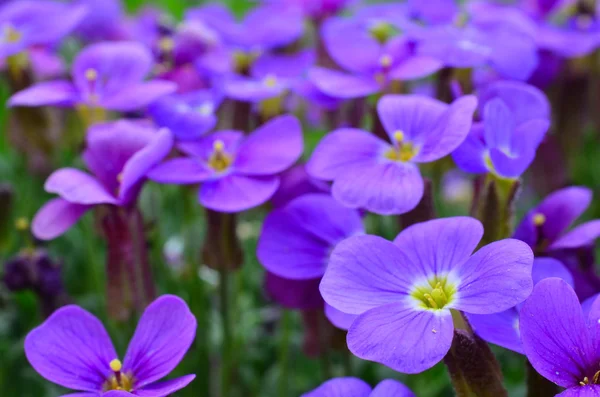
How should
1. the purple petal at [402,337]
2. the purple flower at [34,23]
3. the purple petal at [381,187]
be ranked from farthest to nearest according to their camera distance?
the purple flower at [34,23], the purple petal at [381,187], the purple petal at [402,337]

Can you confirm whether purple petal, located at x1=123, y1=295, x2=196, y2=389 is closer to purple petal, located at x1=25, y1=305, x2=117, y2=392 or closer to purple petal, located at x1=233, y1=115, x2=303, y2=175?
purple petal, located at x1=25, y1=305, x2=117, y2=392

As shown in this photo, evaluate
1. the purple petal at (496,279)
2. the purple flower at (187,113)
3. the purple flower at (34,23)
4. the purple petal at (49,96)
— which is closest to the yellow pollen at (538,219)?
the purple petal at (496,279)

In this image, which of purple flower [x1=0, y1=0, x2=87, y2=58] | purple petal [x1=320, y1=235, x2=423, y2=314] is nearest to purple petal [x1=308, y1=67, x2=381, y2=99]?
purple petal [x1=320, y1=235, x2=423, y2=314]

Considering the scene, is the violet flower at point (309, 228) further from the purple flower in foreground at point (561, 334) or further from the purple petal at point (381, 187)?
the purple flower in foreground at point (561, 334)

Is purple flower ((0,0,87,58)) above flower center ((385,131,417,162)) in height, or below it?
below

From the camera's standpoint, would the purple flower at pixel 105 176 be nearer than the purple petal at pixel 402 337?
No

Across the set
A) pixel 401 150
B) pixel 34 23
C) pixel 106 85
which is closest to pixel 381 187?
pixel 401 150

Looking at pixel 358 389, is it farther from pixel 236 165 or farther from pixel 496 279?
pixel 236 165
